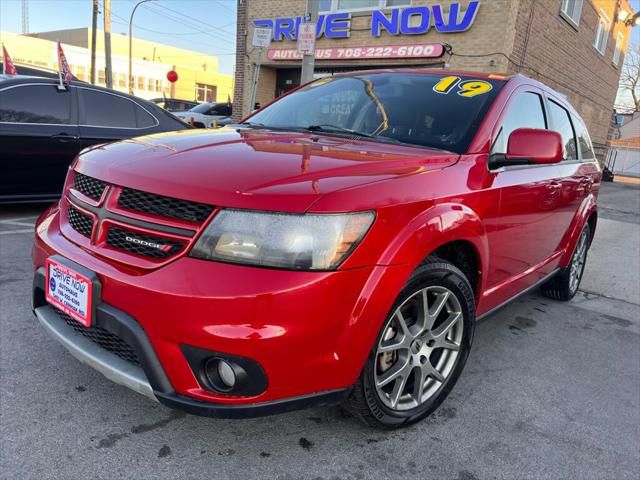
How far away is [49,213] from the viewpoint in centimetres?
242

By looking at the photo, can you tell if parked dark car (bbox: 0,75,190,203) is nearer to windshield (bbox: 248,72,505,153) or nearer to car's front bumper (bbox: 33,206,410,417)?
windshield (bbox: 248,72,505,153)

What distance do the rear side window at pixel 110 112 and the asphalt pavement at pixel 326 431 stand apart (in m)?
3.00

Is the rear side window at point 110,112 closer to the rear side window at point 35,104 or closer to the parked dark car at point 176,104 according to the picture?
the rear side window at point 35,104

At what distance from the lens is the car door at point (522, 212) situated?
2537 millimetres

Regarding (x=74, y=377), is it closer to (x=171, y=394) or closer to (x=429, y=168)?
(x=171, y=394)

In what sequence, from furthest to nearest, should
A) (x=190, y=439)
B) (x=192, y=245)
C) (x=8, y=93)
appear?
(x=8, y=93), (x=190, y=439), (x=192, y=245)

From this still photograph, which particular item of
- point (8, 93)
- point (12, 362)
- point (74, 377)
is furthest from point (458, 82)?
point (8, 93)

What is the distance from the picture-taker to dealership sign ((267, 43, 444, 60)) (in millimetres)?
11180

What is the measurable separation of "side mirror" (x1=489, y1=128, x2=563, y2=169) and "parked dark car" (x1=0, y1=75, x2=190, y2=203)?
450 centimetres

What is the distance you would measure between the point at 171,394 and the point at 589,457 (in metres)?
1.75

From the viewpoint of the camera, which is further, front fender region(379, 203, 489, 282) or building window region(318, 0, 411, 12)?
building window region(318, 0, 411, 12)

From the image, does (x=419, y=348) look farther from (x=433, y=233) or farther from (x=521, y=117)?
(x=521, y=117)

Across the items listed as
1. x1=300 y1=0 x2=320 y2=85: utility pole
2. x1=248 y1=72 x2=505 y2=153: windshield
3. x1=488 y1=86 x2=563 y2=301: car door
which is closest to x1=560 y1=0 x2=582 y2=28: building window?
x1=300 y1=0 x2=320 y2=85: utility pole

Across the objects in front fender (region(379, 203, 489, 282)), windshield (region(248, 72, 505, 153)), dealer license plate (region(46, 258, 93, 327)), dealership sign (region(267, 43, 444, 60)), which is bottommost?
dealer license plate (region(46, 258, 93, 327))
